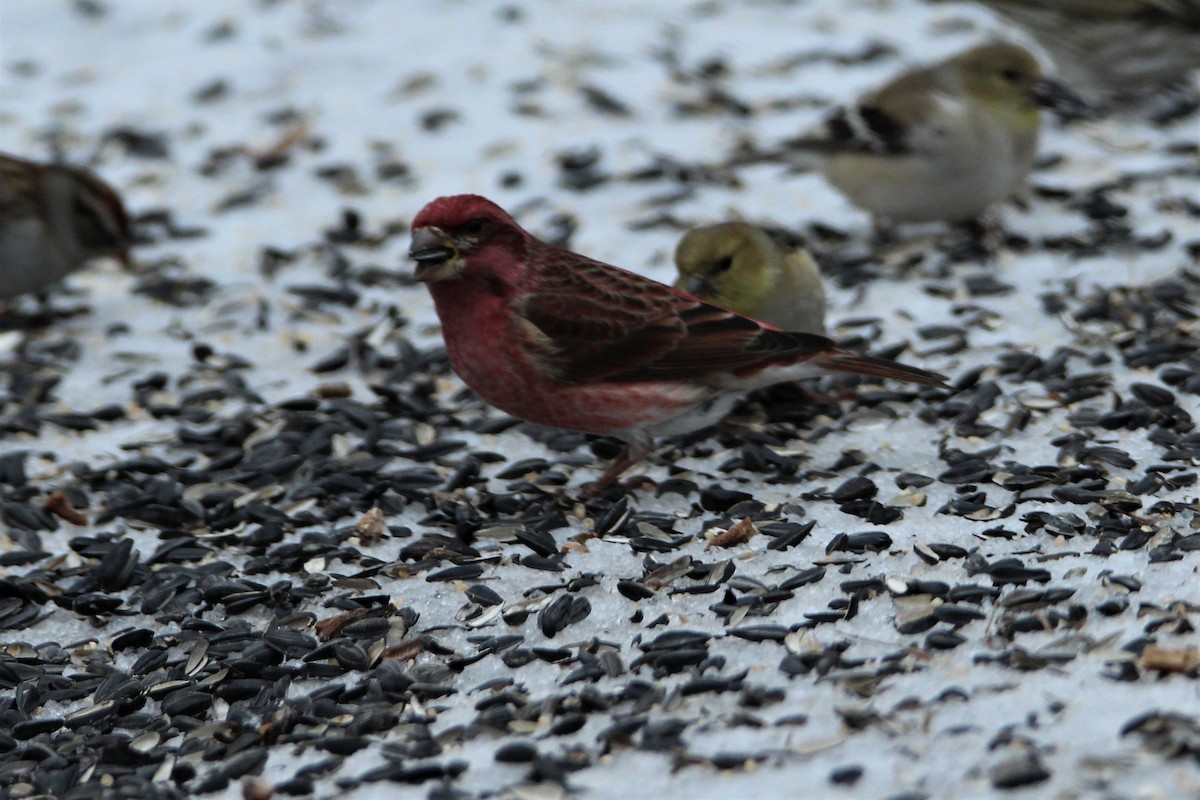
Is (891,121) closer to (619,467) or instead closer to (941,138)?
(941,138)

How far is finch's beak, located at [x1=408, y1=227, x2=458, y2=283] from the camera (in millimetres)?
4824

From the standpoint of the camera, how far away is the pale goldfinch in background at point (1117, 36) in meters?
8.68

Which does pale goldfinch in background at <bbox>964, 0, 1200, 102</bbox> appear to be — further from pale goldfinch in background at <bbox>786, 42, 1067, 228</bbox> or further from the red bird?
the red bird

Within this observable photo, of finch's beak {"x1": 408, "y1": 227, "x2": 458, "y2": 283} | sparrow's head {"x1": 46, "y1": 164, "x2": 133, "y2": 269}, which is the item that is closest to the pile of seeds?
sparrow's head {"x1": 46, "y1": 164, "x2": 133, "y2": 269}

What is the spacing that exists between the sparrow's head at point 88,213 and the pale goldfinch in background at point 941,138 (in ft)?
11.7

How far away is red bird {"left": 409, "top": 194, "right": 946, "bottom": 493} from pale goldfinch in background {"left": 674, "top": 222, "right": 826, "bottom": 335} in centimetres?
49

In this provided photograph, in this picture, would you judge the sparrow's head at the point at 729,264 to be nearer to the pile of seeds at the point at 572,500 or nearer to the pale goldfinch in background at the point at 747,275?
the pale goldfinch in background at the point at 747,275

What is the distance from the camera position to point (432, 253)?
15.9 feet

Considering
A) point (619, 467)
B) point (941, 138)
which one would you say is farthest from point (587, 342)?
point (941, 138)

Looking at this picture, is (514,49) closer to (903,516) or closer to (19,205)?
(19,205)

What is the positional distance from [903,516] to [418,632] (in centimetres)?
164

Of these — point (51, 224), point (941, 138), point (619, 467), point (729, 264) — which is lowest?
point (619, 467)

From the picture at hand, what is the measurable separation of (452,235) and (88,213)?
332 centimetres

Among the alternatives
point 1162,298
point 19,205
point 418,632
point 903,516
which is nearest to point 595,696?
point 418,632
